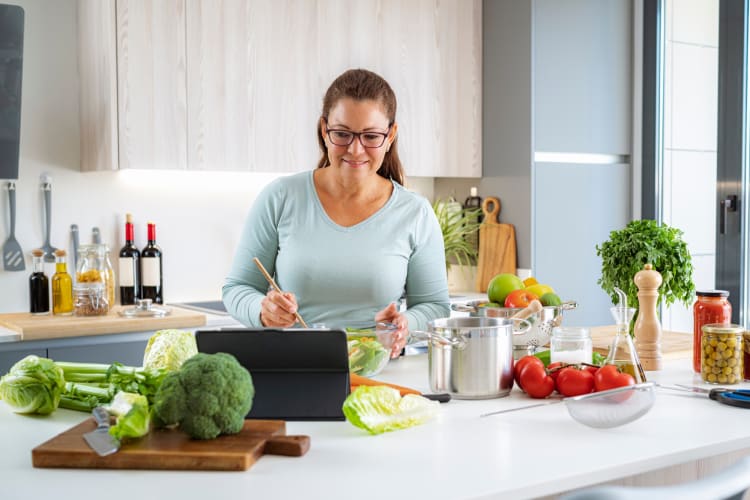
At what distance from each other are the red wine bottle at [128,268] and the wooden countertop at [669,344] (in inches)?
80.5

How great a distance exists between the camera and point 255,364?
1.50 m

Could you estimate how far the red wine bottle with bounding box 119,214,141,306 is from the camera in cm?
356

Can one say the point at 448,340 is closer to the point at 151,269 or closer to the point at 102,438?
the point at 102,438

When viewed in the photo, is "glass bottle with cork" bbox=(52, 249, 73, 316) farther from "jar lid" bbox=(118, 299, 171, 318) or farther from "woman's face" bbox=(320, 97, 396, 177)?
"woman's face" bbox=(320, 97, 396, 177)

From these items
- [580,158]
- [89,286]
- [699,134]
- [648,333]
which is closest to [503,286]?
[648,333]

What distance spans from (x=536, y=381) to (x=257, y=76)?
7.75 ft

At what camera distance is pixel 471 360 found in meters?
1.58

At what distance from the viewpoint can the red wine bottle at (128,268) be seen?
11.7 ft

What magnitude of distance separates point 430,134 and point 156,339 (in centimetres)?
263

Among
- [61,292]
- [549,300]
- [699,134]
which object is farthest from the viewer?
[699,134]

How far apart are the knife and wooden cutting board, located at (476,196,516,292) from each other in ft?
9.71

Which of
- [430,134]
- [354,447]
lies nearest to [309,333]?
[354,447]

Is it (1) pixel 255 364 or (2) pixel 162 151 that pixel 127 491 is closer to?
(1) pixel 255 364

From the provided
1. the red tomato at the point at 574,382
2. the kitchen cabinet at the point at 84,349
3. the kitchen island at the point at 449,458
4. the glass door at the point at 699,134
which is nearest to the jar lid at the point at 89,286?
the kitchen cabinet at the point at 84,349
